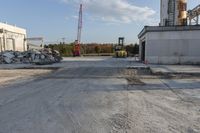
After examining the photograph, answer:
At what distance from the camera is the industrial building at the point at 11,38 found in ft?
133

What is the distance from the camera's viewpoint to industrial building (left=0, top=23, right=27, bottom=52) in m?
40.4

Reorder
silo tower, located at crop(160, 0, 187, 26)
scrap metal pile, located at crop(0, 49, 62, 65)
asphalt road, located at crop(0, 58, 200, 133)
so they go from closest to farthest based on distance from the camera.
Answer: asphalt road, located at crop(0, 58, 200, 133) → scrap metal pile, located at crop(0, 49, 62, 65) → silo tower, located at crop(160, 0, 187, 26)

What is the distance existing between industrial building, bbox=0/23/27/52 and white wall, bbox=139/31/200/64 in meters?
23.9

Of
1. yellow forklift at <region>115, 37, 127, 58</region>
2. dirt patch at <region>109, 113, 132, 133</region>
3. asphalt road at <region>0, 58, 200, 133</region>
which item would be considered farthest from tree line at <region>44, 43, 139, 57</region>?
dirt patch at <region>109, 113, 132, 133</region>

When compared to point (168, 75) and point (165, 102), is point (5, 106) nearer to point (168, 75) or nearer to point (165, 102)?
point (165, 102)

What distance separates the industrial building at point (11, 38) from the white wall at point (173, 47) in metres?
23.9

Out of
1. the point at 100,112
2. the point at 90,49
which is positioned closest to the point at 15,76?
the point at 100,112

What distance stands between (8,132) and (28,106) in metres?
2.59

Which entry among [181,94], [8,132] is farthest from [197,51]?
[8,132]

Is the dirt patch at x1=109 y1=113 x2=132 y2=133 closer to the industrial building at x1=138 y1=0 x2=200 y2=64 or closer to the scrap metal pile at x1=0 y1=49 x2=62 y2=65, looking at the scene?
the industrial building at x1=138 y1=0 x2=200 y2=64

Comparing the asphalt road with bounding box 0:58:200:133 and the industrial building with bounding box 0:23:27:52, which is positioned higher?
the industrial building with bounding box 0:23:27:52

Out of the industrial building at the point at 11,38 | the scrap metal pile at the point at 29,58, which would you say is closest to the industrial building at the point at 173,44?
the scrap metal pile at the point at 29,58

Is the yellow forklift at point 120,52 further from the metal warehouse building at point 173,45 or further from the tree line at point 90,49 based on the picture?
the metal warehouse building at point 173,45

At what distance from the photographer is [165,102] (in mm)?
8789
